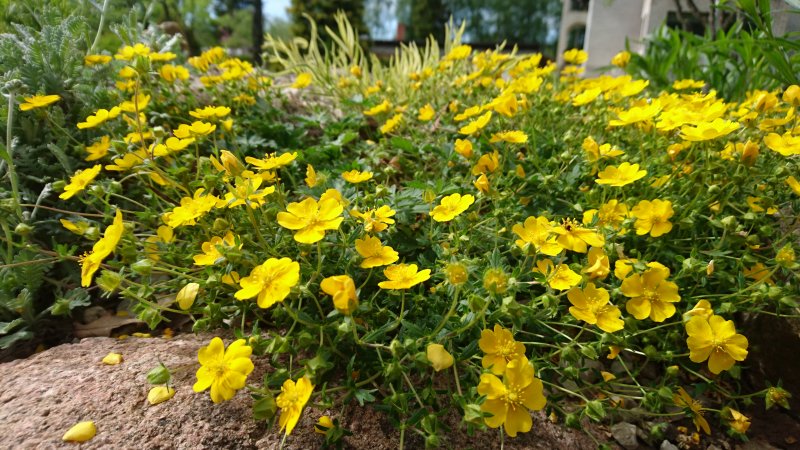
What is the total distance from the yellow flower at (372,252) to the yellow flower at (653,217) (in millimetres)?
706

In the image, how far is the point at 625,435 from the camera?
1.37 m

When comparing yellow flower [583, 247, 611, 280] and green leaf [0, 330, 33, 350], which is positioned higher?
yellow flower [583, 247, 611, 280]

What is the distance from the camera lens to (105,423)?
40.9 inches

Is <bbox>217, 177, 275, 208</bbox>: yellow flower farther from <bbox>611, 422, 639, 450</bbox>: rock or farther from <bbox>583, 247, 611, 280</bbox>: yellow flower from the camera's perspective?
<bbox>611, 422, 639, 450</bbox>: rock

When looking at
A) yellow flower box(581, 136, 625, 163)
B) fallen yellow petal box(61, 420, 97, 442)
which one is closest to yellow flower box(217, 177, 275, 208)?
fallen yellow petal box(61, 420, 97, 442)

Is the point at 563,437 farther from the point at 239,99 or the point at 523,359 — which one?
the point at 239,99

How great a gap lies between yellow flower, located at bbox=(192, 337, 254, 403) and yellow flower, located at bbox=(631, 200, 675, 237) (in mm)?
1072

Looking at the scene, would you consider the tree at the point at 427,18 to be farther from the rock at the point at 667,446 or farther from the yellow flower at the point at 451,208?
the rock at the point at 667,446

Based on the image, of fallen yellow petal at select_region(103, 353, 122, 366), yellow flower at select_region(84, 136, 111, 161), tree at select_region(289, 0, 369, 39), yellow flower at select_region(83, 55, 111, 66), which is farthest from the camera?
tree at select_region(289, 0, 369, 39)

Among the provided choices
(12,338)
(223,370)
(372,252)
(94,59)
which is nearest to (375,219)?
(372,252)

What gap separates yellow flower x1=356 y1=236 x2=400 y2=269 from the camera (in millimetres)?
1134

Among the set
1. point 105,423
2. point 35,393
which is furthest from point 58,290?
point 105,423

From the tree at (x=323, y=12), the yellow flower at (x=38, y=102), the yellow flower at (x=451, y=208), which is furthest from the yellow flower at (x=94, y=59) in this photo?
the tree at (x=323, y=12)

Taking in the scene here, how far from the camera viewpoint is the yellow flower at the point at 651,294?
44.6 inches
